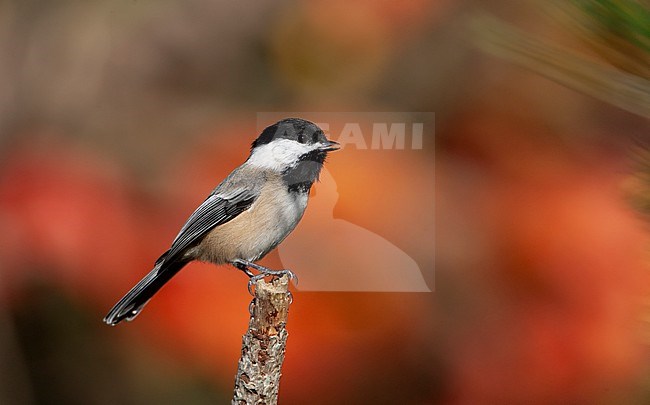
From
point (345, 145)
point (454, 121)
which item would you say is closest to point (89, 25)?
point (345, 145)

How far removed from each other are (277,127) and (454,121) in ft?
2.38

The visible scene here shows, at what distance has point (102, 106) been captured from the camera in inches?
81.7

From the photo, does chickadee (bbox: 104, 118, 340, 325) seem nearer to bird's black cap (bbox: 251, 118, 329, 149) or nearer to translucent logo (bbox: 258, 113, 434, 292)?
bird's black cap (bbox: 251, 118, 329, 149)

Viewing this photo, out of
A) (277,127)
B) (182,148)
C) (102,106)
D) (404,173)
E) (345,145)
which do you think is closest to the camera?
(277,127)

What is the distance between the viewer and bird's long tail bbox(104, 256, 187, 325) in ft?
4.26

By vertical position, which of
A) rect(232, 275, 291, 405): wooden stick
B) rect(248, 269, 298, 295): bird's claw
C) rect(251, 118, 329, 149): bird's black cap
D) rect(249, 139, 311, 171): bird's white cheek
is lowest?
rect(232, 275, 291, 405): wooden stick

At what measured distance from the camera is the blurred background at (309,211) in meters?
1.80

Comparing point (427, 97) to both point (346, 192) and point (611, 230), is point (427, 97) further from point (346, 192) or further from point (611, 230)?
point (611, 230)

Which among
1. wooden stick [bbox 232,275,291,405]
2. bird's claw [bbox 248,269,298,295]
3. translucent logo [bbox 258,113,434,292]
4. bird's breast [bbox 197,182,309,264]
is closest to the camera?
wooden stick [bbox 232,275,291,405]

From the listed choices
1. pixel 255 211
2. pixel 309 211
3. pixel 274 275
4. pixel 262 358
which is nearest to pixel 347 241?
pixel 309 211

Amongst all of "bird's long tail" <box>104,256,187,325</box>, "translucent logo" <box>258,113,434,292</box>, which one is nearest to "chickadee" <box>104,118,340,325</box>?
"bird's long tail" <box>104,256,187,325</box>

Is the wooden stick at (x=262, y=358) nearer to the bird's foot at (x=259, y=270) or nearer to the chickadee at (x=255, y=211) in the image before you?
the bird's foot at (x=259, y=270)

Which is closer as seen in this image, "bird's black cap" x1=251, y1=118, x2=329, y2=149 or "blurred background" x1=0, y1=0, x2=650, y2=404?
"bird's black cap" x1=251, y1=118, x2=329, y2=149

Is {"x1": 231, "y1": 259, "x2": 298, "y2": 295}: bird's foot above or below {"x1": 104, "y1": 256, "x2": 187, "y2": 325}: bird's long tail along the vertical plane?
above
